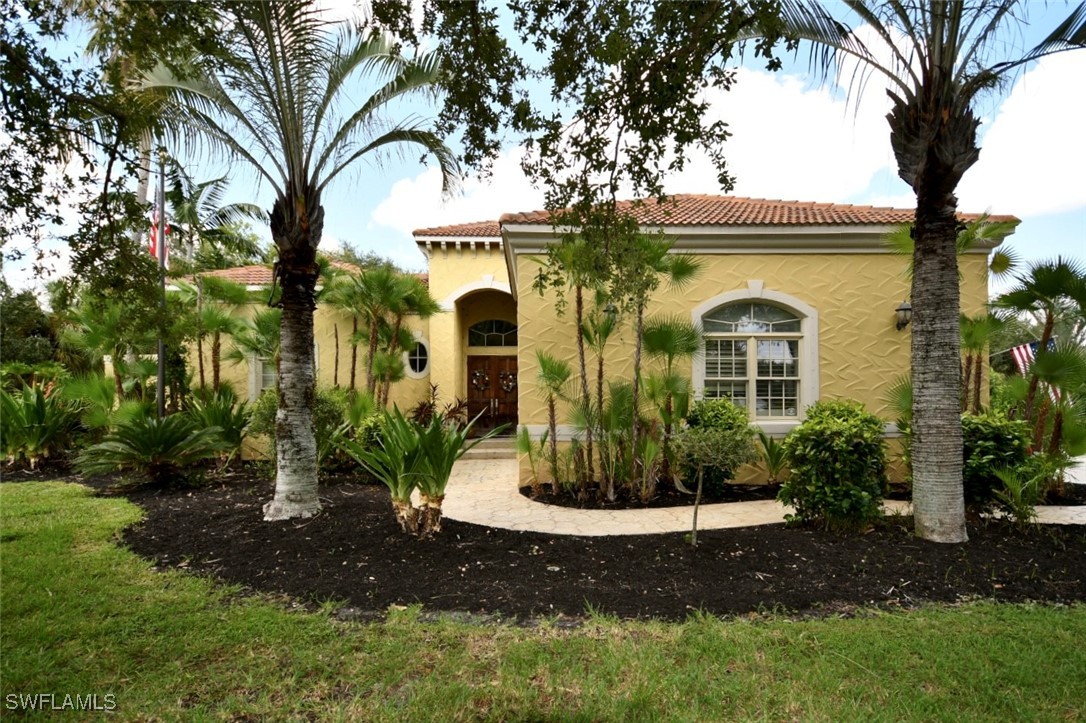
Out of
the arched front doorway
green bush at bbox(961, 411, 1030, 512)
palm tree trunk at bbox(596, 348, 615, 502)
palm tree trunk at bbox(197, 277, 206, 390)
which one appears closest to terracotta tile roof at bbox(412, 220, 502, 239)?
the arched front doorway

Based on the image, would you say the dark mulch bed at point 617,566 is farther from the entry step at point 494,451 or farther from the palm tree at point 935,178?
the entry step at point 494,451

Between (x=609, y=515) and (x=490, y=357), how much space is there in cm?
1022

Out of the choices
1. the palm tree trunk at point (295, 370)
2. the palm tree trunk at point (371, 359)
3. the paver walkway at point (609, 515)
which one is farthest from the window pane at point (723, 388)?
the palm tree trunk at point (371, 359)

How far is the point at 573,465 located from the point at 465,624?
16.2ft

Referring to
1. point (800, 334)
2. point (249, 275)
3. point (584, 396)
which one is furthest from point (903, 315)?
point (249, 275)

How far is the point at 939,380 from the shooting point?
5445 mm

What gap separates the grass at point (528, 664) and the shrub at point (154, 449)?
462 cm

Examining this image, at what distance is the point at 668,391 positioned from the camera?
8258 mm

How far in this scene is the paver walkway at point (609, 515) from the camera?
661cm

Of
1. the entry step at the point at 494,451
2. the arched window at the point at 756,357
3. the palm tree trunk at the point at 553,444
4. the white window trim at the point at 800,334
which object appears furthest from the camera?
the entry step at the point at 494,451

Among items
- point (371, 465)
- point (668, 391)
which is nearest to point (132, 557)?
point (371, 465)

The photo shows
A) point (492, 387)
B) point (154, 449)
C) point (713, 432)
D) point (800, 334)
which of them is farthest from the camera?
point (492, 387)

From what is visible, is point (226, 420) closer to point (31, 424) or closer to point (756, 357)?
point (31, 424)

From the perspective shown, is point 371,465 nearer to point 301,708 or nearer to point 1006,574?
point 301,708
